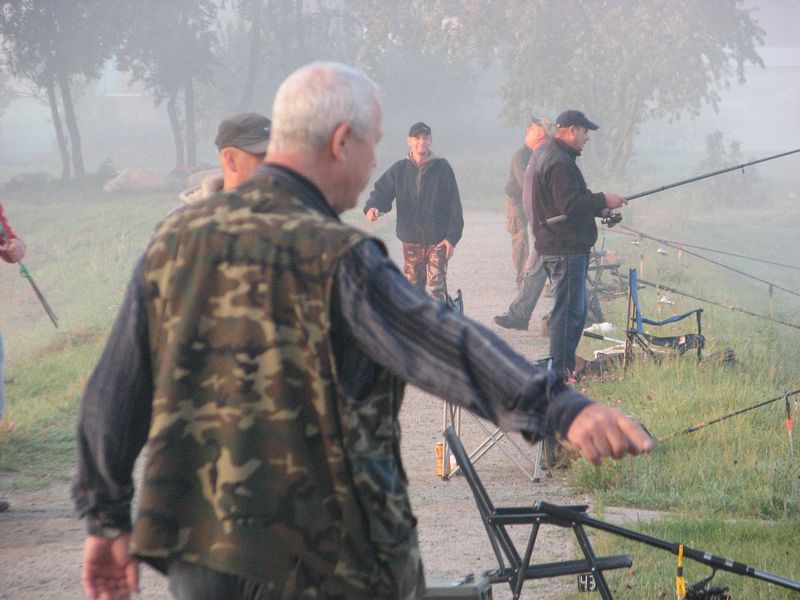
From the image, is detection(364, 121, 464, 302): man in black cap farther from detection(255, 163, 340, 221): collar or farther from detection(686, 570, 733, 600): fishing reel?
detection(255, 163, 340, 221): collar

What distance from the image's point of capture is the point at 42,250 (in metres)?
28.7

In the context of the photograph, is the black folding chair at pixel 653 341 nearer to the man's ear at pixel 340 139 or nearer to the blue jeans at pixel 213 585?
the man's ear at pixel 340 139

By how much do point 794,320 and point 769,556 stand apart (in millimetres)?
10422

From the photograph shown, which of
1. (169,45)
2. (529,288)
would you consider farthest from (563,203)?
(169,45)

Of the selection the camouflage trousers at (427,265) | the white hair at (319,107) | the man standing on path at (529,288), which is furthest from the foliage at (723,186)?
the white hair at (319,107)

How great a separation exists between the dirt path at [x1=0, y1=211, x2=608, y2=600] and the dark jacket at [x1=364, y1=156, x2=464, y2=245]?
1989mm

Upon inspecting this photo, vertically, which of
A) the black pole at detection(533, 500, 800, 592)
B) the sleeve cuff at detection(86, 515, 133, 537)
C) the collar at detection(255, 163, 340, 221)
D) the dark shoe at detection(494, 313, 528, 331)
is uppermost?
the collar at detection(255, 163, 340, 221)

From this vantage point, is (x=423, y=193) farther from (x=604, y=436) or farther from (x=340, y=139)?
(x=604, y=436)

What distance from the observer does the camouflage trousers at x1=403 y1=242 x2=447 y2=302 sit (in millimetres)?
10906

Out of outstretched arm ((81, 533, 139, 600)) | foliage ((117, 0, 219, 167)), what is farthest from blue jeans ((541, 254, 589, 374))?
foliage ((117, 0, 219, 167))

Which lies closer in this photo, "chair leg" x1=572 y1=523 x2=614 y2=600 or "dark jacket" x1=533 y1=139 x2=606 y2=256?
"chair leg" x1=572 y1=523 x2=614 y2=600

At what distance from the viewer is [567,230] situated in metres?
8.55

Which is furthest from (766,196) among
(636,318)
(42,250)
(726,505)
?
(726,505)

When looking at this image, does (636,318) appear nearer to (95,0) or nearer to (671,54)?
(671,54)
